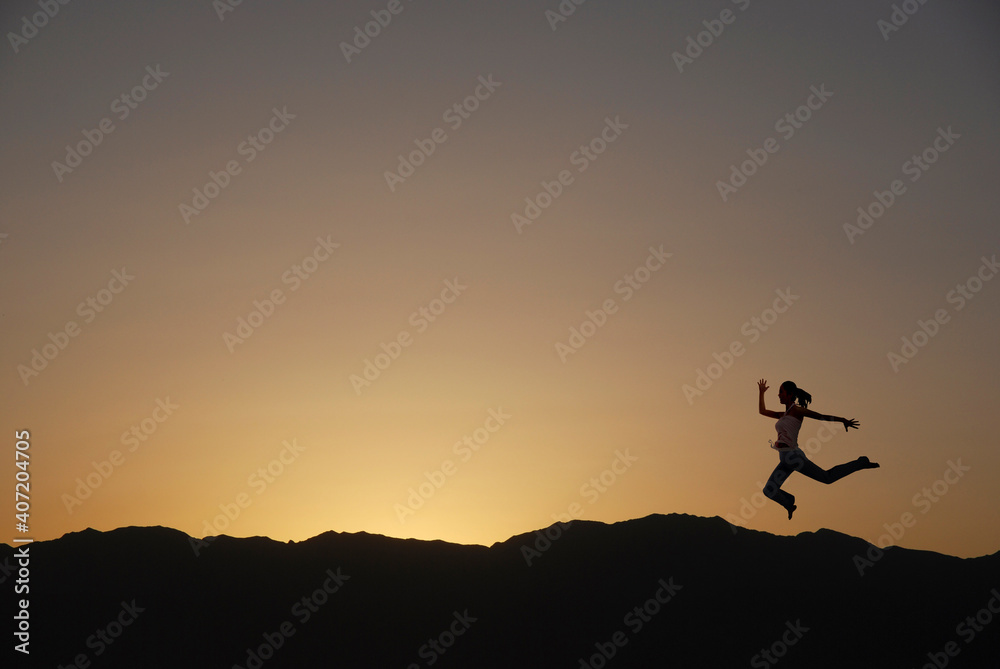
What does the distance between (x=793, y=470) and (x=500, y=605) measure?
17296cm

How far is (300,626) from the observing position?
18075 centimetres

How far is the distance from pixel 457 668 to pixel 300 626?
107 feet

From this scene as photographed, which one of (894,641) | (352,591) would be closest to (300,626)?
(352,591)

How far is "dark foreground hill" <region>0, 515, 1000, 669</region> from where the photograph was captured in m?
170

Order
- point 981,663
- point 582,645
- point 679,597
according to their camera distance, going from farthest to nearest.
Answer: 1. point 679,597
2. point 582,645
3. point 981,663

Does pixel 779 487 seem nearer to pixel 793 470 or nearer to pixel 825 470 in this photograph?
pixel 793 470

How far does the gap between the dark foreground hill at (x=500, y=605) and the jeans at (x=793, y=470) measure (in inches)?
6322

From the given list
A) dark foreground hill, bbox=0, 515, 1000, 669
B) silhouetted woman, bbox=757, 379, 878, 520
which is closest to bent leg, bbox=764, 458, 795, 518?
silhouetted woman, bbox=757, 379, 878, 520

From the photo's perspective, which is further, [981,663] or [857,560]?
[857,560]

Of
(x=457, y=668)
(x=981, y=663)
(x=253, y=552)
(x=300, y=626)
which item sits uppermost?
(x=253, y=552)

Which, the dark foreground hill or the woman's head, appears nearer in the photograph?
the woman's head

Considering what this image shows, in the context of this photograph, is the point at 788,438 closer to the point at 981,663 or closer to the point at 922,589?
the point at 981,663

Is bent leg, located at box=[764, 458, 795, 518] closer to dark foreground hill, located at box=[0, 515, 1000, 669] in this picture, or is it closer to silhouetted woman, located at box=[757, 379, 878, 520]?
silhouetted woman, located at box=[757, 379, 878, 520]

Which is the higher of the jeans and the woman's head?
the woman's head
